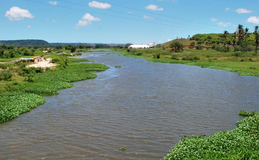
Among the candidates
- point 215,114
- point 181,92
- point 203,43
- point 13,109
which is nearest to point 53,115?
point 13,109

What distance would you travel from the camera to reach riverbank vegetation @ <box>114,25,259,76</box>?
59312 mm

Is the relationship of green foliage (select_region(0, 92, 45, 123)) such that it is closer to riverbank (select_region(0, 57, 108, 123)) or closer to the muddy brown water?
riverbank (select_region(0, 57, 108, 123))

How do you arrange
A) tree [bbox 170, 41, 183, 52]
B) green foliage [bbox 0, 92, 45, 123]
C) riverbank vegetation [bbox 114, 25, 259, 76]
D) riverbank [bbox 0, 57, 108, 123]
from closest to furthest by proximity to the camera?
green foliage [bbox 0, 92, 45, 123], riverbank [bbox 0, 57, 108, 123], riverbank vegetation [bbox 114, 25, 259, 76], tree [bbox 170, 41, 183, 52]

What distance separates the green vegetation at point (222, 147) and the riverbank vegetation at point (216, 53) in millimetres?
31264

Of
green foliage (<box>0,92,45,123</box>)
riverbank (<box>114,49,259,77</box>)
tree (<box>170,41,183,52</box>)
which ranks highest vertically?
tree (<box>170,41,183,52</box>)

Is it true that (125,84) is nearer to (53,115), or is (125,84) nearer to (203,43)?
(53,115)

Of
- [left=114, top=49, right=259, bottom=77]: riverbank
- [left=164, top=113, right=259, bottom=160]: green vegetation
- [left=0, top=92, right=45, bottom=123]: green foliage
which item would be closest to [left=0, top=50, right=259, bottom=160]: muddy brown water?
[left=0, top=92, right=45, bottom=123]: green foliage

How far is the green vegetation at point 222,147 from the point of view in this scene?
372 inches

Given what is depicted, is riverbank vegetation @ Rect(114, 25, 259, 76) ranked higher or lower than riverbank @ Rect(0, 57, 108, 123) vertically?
higher

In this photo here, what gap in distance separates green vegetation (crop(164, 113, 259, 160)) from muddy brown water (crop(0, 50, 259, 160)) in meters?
1.26

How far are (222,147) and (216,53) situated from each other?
81563 millimetres

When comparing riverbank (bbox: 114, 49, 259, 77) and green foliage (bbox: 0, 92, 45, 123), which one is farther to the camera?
riverbank (bbox: 114, 49, 259, 77)

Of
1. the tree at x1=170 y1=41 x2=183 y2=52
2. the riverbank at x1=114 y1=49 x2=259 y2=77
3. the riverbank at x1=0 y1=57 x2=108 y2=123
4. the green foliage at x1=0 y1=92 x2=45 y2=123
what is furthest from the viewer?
the tree at x1=170 y1=41 x2=183 y2=52

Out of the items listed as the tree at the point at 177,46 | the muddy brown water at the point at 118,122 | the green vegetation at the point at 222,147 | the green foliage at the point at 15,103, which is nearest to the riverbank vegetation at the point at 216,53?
the tree at the point at 177,46
